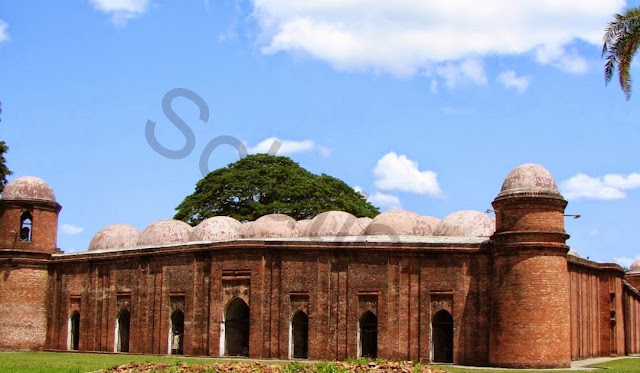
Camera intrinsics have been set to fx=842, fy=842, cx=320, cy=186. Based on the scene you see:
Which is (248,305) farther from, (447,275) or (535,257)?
(535,257)

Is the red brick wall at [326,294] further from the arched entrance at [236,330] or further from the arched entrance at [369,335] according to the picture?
the arched entrance at [236,330]

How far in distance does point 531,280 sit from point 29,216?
2184 centimetres

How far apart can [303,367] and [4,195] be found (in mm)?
22422

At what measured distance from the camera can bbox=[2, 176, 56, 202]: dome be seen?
3594cm

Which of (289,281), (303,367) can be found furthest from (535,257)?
(303,367)

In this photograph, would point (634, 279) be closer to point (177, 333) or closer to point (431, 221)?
point (431, 221)

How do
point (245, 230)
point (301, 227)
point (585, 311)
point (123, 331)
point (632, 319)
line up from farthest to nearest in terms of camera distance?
point (632, 319) < point (123, 331) < point (301, 227) < point (245, 230) < point (585, 311)

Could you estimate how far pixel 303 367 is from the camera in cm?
1825

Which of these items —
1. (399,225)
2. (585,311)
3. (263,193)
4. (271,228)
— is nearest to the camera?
(399,225)

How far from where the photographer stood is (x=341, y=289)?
92.4 feet

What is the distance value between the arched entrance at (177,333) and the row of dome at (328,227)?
3112 millimetres

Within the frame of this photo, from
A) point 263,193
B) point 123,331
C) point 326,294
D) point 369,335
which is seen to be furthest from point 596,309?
point 263,193

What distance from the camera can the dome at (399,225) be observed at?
96.9 ft

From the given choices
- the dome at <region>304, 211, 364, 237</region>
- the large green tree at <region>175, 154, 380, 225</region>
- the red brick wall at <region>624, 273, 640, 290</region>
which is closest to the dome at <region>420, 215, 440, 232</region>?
the dome at <region>304, 211, 364, 237</region>
